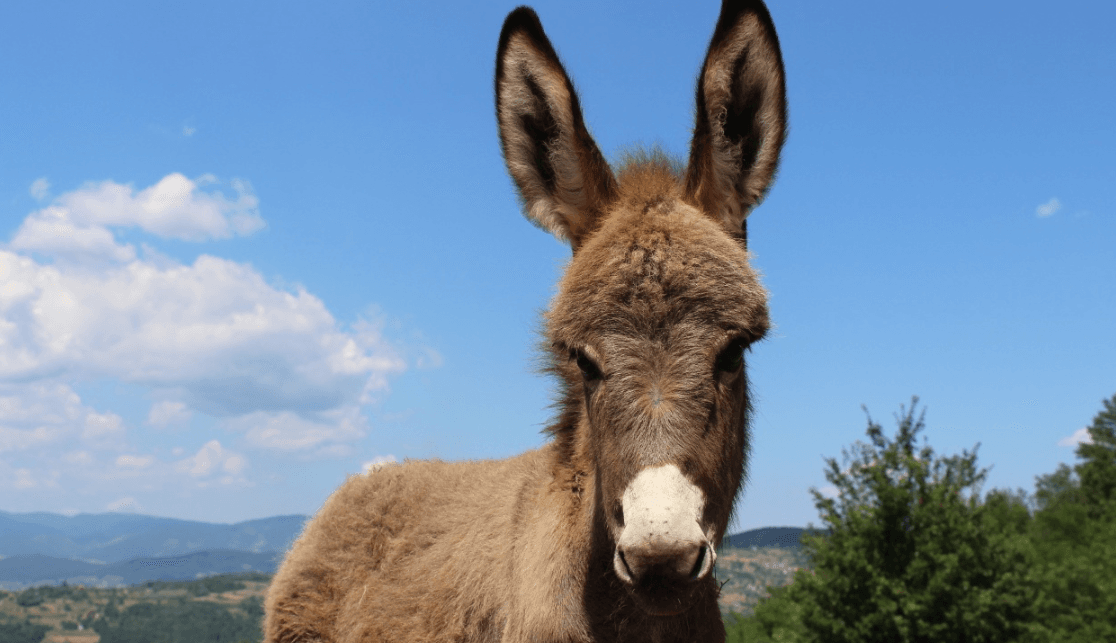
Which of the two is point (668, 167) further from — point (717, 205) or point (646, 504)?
point (646, 504)

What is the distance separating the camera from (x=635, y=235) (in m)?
4.04

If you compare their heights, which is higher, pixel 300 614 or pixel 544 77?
pixel 544 77

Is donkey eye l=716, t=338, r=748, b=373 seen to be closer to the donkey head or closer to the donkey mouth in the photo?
the donkey head

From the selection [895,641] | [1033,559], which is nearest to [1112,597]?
[1033,559]

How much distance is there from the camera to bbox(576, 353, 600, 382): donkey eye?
392 cm

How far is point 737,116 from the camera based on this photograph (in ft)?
15.7

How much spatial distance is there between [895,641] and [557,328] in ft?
71.8

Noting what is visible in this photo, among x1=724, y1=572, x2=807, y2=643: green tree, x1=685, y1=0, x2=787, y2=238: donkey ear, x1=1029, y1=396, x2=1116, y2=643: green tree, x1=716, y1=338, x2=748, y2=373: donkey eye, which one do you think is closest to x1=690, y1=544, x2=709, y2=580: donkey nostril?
x1=716, y1=338, x2=748, y2=373: donkey eye

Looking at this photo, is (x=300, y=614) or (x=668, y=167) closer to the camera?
(x=668, y=167)

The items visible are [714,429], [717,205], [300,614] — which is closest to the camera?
[714,429]

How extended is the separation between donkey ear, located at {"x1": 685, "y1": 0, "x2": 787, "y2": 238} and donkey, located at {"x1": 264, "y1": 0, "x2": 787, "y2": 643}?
0.01 metres

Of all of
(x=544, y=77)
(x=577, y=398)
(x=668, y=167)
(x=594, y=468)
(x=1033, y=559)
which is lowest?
(x=1033, y=559)

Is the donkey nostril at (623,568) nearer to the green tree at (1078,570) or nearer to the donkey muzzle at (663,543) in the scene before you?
the donkey muzzle at (663,543)

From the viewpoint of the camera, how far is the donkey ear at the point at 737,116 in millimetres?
4497
